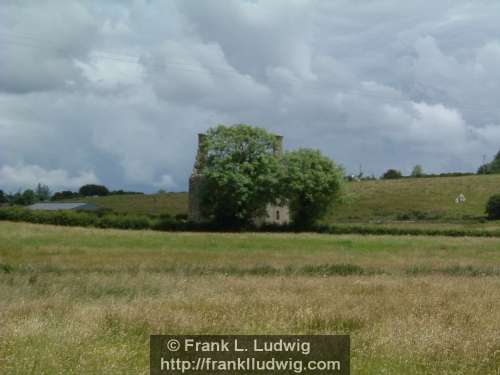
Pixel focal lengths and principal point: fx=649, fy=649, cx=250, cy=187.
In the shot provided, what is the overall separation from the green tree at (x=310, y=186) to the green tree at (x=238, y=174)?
1994 mm

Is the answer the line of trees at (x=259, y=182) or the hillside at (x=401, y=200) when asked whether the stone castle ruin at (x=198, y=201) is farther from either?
the hillside at (x=401, y=200)

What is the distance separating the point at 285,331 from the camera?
33.6ft

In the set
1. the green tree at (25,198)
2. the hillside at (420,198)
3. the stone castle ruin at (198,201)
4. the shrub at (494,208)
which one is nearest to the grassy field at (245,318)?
the stone castle ruin at (198,201)

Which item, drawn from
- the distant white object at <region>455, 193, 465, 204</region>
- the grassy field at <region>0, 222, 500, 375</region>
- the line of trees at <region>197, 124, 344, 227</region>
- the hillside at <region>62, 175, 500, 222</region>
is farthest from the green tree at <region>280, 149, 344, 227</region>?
the grassy field at <region>0, 222, 500, 375</region>

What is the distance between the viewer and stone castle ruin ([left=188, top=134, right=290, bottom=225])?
8492cm

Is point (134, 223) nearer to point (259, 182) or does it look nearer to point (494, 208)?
point (259, 182)

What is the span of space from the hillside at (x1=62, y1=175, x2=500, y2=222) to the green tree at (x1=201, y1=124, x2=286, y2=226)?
11.3 meters

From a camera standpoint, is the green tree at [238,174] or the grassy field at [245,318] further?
the green tree at [238,174]

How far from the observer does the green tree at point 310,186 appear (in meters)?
80.1

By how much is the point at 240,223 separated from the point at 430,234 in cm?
2388

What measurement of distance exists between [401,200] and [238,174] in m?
48.4

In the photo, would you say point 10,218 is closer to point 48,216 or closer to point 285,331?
point 48,216

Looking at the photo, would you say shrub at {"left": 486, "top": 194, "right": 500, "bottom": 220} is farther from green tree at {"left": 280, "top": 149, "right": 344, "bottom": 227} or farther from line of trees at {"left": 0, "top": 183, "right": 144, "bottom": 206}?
line of trees at {"left": 0, "top": 183, "right": 144, "bottom": 206}

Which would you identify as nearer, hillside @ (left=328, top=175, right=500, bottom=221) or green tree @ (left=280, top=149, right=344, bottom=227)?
green tree @ (left=280, top=149, right=344, bottom=227)
